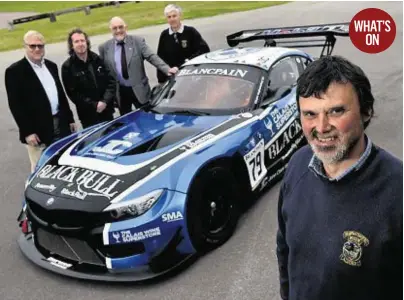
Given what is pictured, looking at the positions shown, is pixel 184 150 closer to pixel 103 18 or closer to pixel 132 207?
pixel 132 207

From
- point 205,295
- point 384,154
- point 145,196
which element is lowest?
point 205,295

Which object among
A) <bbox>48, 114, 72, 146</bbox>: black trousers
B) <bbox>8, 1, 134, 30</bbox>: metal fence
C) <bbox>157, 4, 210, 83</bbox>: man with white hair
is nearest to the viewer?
<bbox>48, 114, 72, 146</bbox>: black trousers

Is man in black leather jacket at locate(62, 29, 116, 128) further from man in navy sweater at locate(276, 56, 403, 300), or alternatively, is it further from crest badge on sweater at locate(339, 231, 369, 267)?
crest badge on sweater at locate(339, 231, 369, 267)

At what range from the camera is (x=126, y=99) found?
662 centimetres

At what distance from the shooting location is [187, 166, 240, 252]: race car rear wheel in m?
3.95

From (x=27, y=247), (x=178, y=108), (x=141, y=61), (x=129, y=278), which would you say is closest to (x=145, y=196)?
(x=129, y=278)

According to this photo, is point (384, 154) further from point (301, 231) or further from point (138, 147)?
point (138, 147)

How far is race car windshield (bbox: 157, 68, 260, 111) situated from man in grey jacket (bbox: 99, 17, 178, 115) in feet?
2.55

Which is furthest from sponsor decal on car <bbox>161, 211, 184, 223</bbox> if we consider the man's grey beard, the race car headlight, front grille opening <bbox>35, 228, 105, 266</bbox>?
the man's grey beard

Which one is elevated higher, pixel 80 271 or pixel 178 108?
pixel 178 108

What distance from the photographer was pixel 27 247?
14.3 feet

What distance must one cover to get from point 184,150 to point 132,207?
2.33 feet

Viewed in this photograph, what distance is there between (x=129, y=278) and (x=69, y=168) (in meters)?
A: 1.04

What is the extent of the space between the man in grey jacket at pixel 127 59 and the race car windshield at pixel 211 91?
778 millimetres
